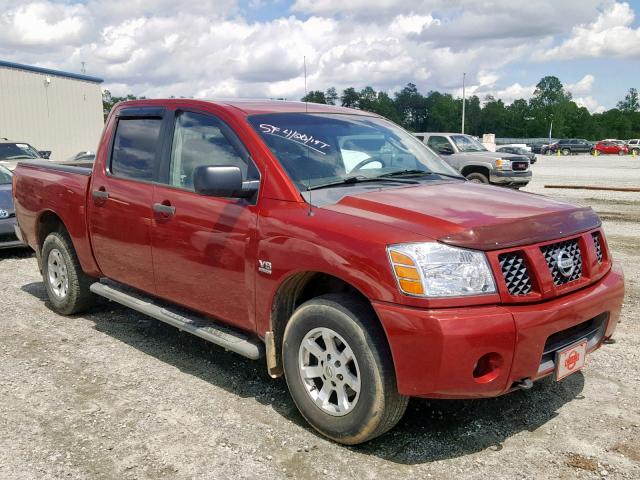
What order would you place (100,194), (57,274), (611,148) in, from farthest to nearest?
1. (611,148)
2. (57,274)
3. (100,194)

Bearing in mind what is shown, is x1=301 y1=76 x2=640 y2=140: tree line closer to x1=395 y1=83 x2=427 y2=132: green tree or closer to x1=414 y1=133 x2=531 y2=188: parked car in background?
x1=395 y1=83 x2=427 y2=132: green tree

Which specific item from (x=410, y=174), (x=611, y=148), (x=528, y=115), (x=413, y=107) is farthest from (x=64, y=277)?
(x=528, y=115)

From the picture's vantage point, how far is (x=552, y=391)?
4129 mm

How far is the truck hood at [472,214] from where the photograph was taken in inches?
120

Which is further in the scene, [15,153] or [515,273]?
[15,153]

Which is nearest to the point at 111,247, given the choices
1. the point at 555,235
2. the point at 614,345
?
the point at 555,235

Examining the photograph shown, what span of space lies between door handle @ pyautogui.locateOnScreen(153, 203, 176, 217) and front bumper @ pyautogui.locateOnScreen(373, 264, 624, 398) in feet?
5.92

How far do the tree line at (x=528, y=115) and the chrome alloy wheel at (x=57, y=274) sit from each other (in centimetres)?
9603

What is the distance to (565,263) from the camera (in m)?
3.27

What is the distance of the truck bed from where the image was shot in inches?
211

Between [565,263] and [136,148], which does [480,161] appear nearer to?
[136,148]

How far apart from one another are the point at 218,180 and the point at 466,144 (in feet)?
47.8

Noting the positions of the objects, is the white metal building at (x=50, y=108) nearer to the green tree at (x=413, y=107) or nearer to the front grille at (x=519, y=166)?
the front grille at (x=519, y=166)

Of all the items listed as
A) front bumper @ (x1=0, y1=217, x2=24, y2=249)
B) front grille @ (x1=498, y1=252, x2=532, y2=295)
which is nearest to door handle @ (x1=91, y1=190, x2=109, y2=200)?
front grille @ (x1=498, y1=252, x2=532, y2=295)
